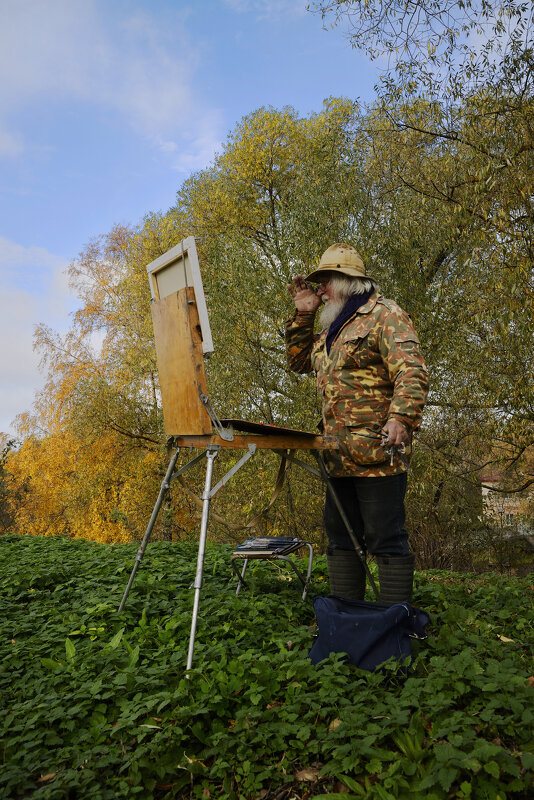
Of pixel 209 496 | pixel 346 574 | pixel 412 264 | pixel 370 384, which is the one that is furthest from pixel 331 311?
pixel 412 264

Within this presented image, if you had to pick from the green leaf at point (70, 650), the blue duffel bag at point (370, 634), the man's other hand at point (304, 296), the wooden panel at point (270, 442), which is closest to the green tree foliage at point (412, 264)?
the man's other hand at point (304, 296)

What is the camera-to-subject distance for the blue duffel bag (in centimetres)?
276

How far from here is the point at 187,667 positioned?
9.21ft

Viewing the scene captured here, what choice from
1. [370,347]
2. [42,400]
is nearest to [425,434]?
[370,347]

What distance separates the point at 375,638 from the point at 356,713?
0.48 meters

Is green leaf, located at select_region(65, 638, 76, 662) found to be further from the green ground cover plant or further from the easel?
the easel

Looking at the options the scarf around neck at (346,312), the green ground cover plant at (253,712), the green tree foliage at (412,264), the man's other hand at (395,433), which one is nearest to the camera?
the green ground cover plant at (253,712)

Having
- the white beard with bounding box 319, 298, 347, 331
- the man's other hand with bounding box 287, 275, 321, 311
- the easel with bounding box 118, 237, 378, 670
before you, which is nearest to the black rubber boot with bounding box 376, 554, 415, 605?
the easel with bounding box 118, 237, 378, 670

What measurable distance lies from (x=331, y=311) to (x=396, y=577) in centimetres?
155

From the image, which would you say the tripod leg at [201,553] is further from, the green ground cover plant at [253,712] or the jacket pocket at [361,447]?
the jacket pocket at [361,447]

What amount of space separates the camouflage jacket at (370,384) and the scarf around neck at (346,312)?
4 cm

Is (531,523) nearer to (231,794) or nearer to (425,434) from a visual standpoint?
(425,434)

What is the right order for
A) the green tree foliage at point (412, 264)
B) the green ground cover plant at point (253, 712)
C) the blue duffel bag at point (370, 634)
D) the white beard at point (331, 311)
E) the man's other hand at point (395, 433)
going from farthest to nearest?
the green tree foliage at point (412, 264), the white beard at point (331, 311), the man's other hand at point (395, 433), the blue duffel bag at point (370, 634), the green ground cover plant at point (253, 712)

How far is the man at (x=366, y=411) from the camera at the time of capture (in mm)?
3158
